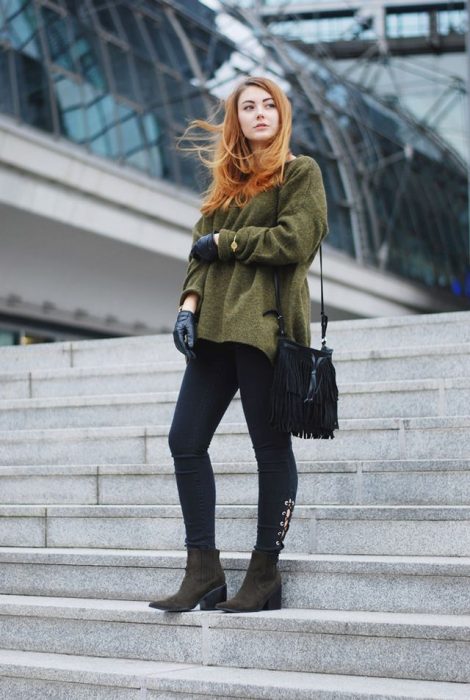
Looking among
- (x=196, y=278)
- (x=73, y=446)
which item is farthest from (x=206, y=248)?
(x=73, y=446)

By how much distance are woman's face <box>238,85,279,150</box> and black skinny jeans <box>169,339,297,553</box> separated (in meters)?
0.86

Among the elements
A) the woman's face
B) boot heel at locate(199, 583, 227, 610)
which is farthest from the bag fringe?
the woman's face

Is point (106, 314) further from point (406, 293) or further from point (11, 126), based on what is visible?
point (406, 293)

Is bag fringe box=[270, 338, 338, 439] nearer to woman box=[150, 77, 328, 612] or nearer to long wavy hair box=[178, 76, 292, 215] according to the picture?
woman box=[150, 77, 328, 612]

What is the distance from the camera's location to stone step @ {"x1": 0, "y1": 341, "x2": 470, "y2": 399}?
744 cm

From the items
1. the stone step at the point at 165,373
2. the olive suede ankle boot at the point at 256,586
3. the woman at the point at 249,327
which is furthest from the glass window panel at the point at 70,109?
the olive suede ankle boot at the point at 256,586

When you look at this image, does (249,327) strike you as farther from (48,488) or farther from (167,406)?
(167,406)

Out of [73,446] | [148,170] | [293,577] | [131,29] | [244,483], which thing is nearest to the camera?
[293,577]

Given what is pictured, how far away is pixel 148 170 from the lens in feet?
65.3

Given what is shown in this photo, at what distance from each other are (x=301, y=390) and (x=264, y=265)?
529 mm

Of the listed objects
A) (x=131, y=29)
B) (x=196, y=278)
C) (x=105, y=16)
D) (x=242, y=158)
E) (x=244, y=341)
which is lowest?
(x=244, y=341)

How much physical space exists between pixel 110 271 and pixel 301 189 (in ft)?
52.5

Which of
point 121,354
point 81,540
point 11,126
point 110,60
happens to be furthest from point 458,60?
point 81,540

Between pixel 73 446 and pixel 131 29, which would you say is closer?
pixel 73 446
